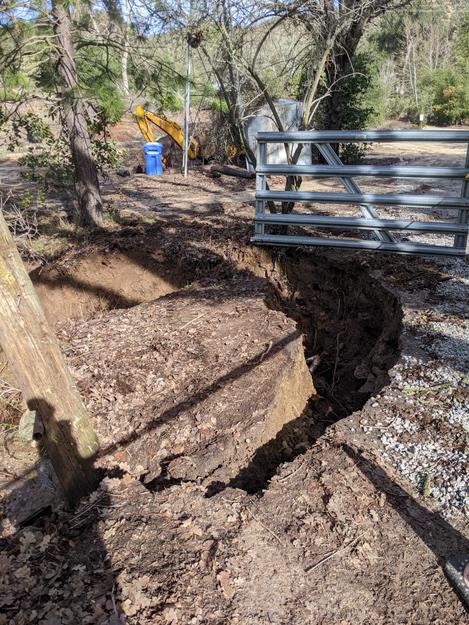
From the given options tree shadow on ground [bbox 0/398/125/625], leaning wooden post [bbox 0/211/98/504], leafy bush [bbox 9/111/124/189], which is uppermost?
leafy bush [bbox 9/111/124/189]

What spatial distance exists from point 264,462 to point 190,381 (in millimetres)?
945

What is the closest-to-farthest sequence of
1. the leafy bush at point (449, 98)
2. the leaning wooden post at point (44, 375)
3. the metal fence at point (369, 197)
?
1. the leaning wooden post at point (44, 375)
2. the metal fence at point (369, 197)
3. the leafy bush at point (449, 98)

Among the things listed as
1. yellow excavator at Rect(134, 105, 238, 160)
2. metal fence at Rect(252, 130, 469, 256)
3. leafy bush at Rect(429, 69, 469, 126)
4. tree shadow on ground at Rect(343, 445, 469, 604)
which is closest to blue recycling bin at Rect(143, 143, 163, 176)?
yellow excavator at Rect(134, 105, 238, 160)

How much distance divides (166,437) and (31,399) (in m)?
1.11

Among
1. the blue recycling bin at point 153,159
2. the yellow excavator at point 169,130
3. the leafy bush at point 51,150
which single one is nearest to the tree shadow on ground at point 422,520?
the leafy bush at point 51,150

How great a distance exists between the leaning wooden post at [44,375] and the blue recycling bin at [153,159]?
11498 mm

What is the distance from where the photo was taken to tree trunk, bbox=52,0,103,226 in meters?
6.87

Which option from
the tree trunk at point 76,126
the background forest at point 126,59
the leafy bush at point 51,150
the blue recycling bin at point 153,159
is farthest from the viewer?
the blue recycling bin at point 153,159

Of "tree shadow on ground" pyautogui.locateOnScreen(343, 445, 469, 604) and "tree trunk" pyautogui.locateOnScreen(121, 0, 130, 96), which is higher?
"tree trunk" pyautogui.locateOnScreen(121, 0, 130, 96)

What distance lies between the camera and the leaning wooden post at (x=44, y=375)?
7.91 feet

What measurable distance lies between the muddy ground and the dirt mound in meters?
0.02

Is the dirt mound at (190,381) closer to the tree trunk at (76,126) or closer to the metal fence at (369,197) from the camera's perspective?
the metal fence at (369,197)

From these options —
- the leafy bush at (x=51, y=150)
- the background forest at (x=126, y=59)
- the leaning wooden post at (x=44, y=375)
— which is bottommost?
the leaning wooden post at (x=44, y=375)

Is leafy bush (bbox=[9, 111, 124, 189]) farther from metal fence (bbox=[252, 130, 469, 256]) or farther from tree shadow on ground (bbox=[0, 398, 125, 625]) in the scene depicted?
tree shadow on ground (bbox=[0, 398, 125, 625])
